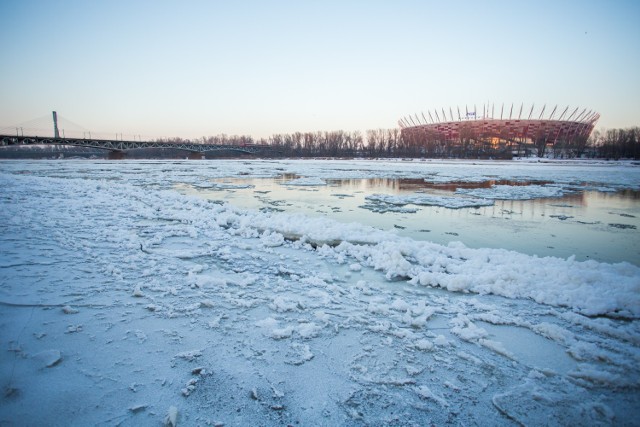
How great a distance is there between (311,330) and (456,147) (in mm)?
96366

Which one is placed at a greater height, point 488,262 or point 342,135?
point 342,135

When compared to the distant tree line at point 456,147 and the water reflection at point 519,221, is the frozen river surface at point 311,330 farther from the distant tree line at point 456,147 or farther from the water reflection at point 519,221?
the distant tree line at point 456,147

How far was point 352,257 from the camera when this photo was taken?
5.79 meters

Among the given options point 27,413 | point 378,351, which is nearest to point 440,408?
point 378,351

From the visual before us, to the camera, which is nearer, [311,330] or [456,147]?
[311,330]

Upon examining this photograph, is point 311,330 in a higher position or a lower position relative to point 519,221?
lower

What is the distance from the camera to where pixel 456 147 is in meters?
89.1

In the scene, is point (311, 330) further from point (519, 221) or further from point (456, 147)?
point (456, 147)

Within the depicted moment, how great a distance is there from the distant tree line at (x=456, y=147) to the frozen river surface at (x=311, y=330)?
82.5m

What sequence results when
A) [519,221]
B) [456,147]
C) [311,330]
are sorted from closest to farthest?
[311,330] < [519,221] < [456,147]

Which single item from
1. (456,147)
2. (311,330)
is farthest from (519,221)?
(456,147)

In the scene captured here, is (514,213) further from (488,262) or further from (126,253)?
(126,253)

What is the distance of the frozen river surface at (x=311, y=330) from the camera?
2.25 meters

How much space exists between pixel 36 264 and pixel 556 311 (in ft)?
23.8
